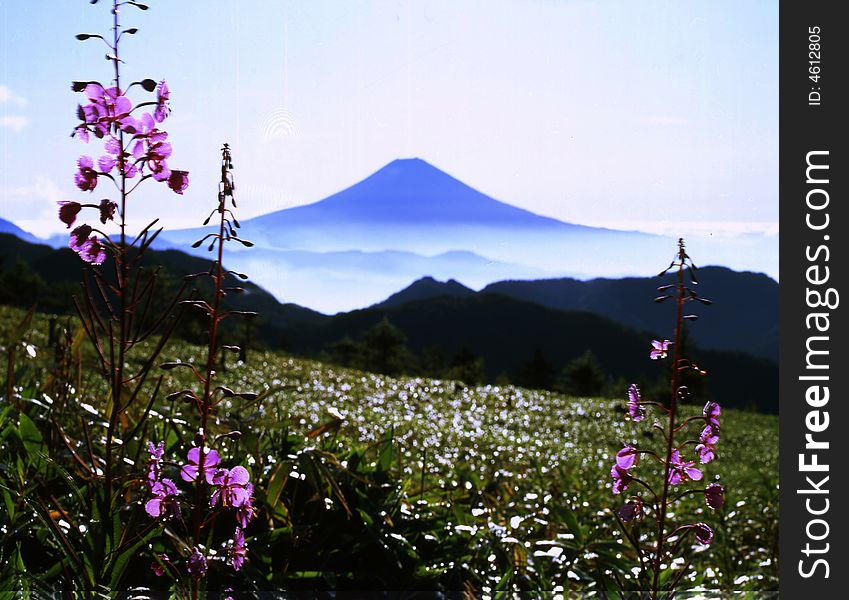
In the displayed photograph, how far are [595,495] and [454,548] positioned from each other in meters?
2.32

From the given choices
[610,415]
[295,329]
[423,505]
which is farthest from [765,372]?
[423,505]

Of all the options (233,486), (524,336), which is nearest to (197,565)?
(233,486)

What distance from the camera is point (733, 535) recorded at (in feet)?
16.7

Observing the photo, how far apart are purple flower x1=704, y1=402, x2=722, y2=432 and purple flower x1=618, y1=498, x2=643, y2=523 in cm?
29

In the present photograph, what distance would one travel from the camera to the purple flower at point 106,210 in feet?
5.94

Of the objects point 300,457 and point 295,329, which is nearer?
point 300,457

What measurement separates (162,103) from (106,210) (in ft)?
1.02

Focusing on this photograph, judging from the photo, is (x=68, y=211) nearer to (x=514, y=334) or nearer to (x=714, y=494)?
(x=714, y=494)

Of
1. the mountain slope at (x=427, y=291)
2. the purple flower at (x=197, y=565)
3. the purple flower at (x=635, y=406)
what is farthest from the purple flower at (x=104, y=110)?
the mountain slope at (x=427, y=291)

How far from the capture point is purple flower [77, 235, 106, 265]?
1852 millimetres

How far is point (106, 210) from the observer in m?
1.81

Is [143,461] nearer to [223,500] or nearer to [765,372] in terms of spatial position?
[223,500]

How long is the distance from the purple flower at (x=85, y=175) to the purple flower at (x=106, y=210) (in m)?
0.12

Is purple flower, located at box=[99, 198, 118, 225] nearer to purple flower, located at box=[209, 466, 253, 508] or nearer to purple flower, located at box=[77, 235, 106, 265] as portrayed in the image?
purple flower, located at box=[77, 235, 106, 265]
